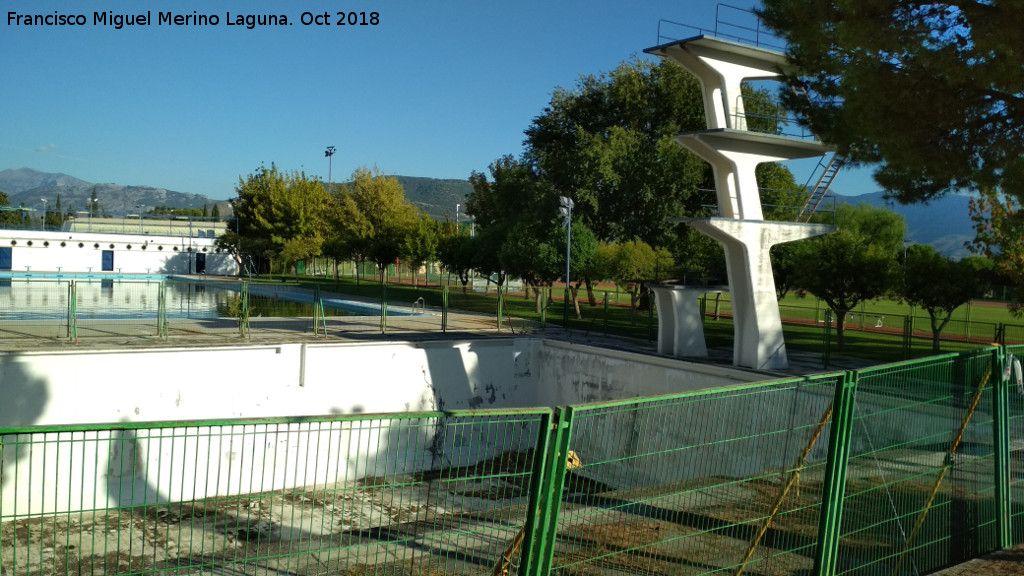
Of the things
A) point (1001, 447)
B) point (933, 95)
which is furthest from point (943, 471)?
point (933, 95)

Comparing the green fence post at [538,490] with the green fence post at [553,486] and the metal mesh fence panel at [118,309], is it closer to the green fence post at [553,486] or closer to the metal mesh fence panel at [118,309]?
the green fence post at [553,486]

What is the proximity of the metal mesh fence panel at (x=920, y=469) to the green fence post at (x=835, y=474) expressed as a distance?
31cm

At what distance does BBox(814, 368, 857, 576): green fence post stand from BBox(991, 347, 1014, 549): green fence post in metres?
2.23

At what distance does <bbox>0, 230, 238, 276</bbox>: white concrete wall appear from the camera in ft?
194

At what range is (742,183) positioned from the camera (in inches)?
766

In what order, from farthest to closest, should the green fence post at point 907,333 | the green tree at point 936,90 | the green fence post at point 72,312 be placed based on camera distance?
1. the green fence post at point 907,333
2. the green fence post at point 72,312
3. the green tree at point 936,90

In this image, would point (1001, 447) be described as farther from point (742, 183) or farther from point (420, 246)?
point (420, 246)

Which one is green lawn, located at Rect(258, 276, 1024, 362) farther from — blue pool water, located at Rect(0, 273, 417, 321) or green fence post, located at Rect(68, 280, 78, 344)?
green fence post, located at Rect(68, 280, 78, 344)

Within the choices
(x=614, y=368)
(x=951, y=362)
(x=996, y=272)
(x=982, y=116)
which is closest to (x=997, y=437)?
(x=951, y=362)

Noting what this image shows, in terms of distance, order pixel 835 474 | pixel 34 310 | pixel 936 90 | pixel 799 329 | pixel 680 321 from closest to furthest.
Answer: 1. pixel 835 474
2. pixel 936 90
3. pixel 34 310
4. pixel 680 321
5. pixel 799 329

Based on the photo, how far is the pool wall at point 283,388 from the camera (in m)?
15.9

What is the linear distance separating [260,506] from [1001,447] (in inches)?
249

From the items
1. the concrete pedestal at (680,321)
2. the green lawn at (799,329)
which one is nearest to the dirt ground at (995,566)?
the concrete pedestal at (680,321)

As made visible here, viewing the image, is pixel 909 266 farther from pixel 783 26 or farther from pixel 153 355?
pixel 153 355
